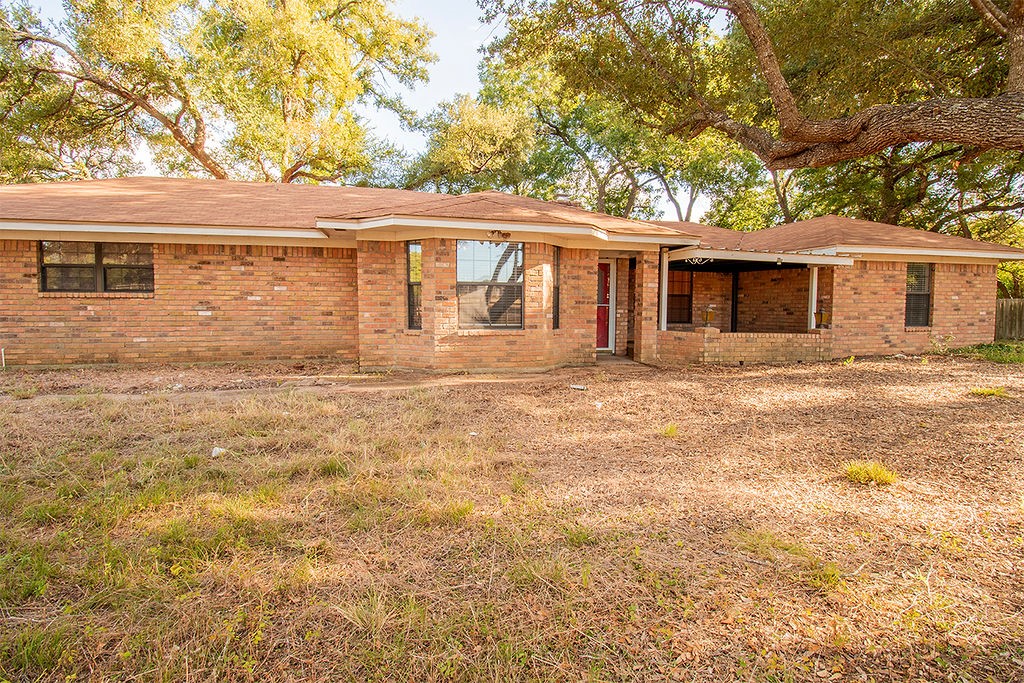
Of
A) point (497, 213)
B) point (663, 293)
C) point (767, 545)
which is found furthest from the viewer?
point (663, 293)

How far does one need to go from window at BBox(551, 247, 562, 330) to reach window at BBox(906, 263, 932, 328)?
8.95m

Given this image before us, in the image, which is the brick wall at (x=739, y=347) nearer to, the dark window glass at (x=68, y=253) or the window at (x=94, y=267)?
the window at (x=94, y=267)

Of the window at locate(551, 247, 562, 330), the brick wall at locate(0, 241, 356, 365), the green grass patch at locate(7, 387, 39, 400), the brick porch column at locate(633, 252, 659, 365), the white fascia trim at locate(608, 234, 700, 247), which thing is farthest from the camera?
the brick porch column at locate(633, 252, 659, 365)

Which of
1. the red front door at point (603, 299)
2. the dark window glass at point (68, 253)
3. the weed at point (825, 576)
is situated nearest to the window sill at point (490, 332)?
the red front door at point (603, 299)

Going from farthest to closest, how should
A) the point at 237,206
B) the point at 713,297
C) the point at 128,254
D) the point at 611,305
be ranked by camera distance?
the point at 713,297 < the point at 611,305 < the point at 237,206 < the point at 128,254

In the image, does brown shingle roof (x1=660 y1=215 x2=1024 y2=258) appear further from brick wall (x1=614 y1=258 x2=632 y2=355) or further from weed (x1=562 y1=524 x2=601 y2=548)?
weed (x1=562 y1=524 x2=601 y2=548)

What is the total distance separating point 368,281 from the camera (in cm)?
899

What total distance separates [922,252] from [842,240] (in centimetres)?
204

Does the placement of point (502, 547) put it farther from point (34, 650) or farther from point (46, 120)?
point (46, 120)

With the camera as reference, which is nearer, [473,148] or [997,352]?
[997,352]

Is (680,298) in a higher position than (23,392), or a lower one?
higher

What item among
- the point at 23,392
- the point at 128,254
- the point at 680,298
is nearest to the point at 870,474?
the point at 23,392

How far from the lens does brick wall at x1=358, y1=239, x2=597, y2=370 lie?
845 centimetres

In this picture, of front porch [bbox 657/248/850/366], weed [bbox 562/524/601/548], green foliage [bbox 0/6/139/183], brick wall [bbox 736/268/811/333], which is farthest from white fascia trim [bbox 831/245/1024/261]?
green foliage [bbox 0/6/139/183]
